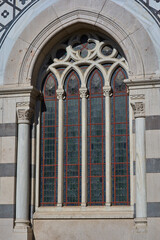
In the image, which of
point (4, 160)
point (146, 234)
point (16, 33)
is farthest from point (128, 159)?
point (16, 33)

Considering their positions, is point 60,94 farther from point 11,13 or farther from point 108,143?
point 11,13

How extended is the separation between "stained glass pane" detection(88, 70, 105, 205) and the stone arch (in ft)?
4.20

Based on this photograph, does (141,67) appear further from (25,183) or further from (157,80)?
(25,183)

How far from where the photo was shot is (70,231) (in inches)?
551

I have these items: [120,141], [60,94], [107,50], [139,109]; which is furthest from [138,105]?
[60,94]

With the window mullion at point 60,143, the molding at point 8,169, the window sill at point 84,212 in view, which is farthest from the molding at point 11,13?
the window sill at point 84,212

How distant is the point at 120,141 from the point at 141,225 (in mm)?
2417

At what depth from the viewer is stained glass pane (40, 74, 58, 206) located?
1470 cm

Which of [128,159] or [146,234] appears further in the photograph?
[128,159]

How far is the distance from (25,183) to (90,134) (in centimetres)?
225

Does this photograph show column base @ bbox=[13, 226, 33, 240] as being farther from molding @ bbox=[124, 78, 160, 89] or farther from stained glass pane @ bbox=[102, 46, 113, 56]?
stained glass pane @ bbox=[102, 46, 113, 56]

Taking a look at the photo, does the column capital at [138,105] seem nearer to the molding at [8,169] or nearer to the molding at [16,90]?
the molding at [16,90]

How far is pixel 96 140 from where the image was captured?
14602 millimetres

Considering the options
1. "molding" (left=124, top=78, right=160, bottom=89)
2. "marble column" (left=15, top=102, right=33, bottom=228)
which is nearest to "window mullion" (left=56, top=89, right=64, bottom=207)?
"marble column" (left=15, top=102, right=33, bottom=228)
